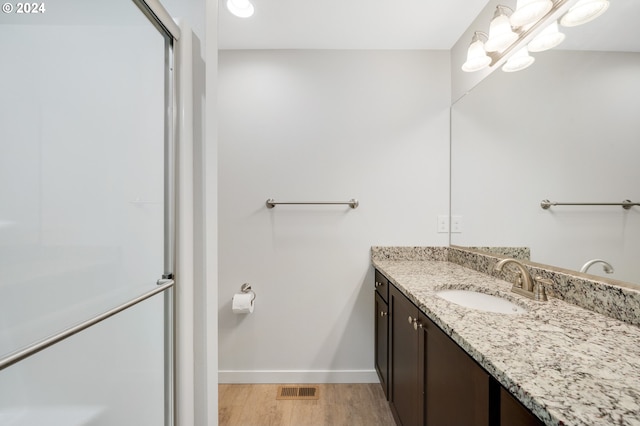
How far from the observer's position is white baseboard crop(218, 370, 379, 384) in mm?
1855

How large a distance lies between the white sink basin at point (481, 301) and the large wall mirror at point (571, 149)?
10.3 inches

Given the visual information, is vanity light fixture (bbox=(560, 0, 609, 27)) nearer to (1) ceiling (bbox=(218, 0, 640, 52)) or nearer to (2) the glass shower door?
(1) ceiling (bbox=(218, 0, 640, 52))

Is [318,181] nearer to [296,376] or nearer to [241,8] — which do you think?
[241,8]

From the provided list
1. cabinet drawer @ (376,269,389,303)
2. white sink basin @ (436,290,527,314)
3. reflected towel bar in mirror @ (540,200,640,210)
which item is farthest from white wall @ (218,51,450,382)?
reflected towel bar in mirror @ (540,200,640,210)

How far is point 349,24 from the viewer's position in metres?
1.63

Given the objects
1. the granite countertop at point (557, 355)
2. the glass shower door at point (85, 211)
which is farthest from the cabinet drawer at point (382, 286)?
the glass shower door at point (85, 211)

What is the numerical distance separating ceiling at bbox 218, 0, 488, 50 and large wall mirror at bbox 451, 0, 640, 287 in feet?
1.58

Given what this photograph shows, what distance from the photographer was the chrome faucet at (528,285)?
101cm

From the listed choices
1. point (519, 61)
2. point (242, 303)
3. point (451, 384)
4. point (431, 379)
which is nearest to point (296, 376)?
point (242, 303)

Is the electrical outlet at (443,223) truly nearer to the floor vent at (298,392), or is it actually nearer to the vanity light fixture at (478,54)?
the vanity light fixture at (478,54)

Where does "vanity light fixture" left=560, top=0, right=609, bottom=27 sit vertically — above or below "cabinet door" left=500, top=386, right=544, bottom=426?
above

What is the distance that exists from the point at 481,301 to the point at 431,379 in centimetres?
47

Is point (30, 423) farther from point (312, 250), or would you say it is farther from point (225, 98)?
point (225, 98)

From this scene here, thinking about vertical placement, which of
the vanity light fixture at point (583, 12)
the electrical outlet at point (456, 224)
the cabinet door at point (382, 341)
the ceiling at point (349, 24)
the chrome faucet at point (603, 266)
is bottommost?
the cabinet door at point (382, 341)
